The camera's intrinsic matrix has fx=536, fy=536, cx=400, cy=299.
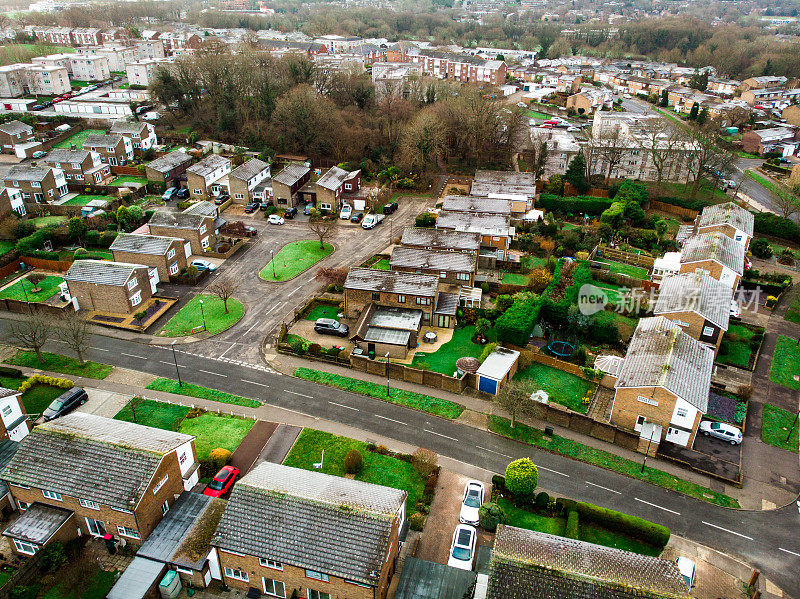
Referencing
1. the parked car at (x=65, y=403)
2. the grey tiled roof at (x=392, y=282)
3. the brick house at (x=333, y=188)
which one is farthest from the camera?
the brick house at (x=333, y=188)

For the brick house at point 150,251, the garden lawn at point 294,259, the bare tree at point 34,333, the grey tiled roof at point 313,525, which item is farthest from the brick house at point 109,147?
the grey tiled roof at point 313,525

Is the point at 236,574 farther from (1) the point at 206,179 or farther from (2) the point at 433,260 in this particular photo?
(1) the point at 206,179

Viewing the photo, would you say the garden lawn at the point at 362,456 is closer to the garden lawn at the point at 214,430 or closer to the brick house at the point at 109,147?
the garden lawn at the point at 214,430

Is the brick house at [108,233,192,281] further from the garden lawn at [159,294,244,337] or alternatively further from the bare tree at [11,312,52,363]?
the bare tree at [11,312,52,363]

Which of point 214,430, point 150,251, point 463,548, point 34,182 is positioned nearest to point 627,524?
point 463,548

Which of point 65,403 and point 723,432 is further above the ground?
point 65,403

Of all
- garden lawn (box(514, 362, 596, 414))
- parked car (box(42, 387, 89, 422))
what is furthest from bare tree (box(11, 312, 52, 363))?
garden lawn (box(514, 362, 596, 414))
